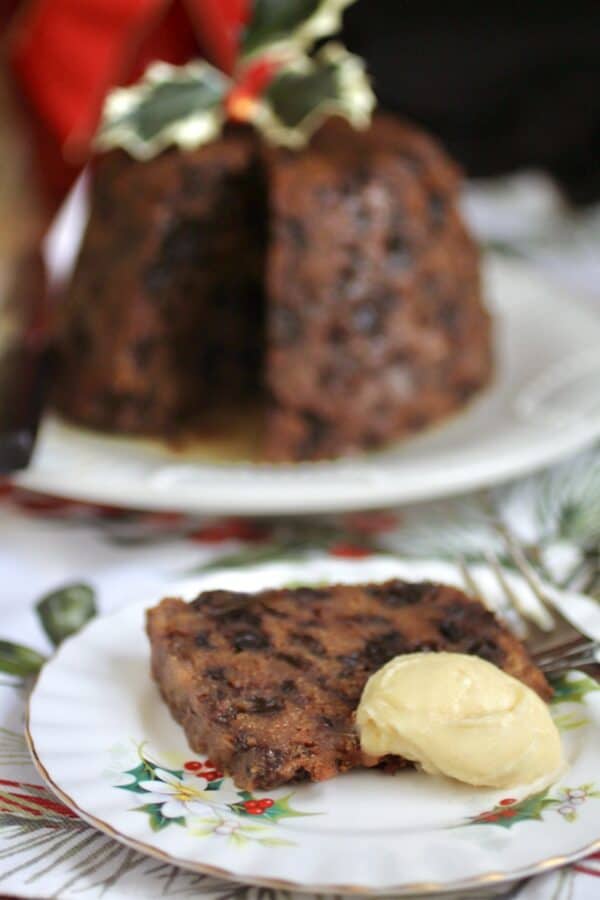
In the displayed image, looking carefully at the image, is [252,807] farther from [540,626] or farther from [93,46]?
[93,46]

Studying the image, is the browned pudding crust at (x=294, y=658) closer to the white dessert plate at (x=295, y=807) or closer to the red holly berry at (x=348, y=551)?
the white dessert plate at (x=295, y=807)

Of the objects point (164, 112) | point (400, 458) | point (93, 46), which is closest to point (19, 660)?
point (400, 458)

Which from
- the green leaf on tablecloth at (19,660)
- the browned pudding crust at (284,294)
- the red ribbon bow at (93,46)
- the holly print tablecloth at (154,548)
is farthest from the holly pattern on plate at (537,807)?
the red ribbon bow at (93,46)

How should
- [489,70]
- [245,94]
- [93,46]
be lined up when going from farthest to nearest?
[489,70], [93,46], [245,94]

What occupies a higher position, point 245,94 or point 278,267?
point 245,94

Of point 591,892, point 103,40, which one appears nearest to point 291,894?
point 591,892

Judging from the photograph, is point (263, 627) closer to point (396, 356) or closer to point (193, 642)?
point (193, 642)

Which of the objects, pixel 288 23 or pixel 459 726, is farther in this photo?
pixel 288 23
